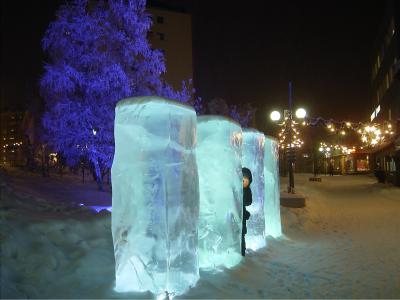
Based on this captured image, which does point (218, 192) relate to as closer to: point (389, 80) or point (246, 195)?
point (246, 195)

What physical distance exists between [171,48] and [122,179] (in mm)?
49444

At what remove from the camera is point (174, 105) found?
6012 mm

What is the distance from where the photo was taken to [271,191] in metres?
11.2

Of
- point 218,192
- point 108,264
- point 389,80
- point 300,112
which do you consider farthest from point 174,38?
point 108,264

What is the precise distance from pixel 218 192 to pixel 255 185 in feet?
7.67

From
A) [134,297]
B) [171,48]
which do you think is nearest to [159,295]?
[134,297]

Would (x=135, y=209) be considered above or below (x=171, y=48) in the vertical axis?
below

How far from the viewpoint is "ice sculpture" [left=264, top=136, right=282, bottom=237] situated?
11.1 metres

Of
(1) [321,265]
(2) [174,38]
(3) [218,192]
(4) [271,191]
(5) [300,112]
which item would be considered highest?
(2) [174,38]

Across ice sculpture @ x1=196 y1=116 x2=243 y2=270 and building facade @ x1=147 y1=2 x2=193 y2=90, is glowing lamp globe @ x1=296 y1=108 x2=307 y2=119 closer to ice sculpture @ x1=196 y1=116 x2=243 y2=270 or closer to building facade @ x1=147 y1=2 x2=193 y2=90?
ice sculpture @ x1=196 y1=116 x2=243 y2=270

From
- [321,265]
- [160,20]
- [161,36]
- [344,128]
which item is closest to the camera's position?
[321,265]

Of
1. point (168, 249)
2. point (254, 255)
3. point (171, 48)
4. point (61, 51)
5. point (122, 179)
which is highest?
point (171, 48)

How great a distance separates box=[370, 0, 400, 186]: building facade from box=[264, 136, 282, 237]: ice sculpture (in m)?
18.2

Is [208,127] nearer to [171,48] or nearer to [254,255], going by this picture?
[254,255]
